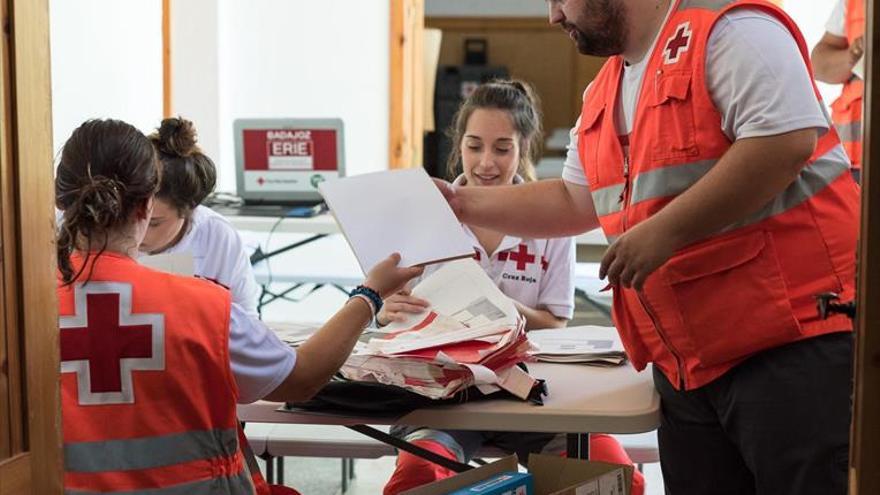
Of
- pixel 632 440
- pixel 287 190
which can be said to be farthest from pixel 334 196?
pixel 287 190

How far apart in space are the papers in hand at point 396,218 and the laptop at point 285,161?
2.37 metres

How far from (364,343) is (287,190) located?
95.7 inches

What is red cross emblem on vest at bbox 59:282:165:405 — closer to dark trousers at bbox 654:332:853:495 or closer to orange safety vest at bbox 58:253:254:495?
orange safety vest at bbox 58:253:254:495

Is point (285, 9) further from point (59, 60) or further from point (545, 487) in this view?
point (545, 487)

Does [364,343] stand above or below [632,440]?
above

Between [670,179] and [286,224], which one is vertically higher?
[670,179]

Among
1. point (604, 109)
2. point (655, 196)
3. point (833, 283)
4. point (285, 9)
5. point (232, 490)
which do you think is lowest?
point (232, 490)

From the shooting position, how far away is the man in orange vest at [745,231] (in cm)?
169

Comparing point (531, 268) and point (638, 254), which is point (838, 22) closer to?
point (531, 268)

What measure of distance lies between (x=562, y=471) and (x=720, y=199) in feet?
1.88

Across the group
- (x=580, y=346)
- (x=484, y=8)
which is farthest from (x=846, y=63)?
(x=484, y=8)

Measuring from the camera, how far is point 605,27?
190 cm

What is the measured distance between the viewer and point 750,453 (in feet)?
5.88

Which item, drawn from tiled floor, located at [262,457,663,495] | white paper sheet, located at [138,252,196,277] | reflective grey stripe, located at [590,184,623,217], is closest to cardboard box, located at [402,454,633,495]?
reflective grey stripe, located at [590,184,623,217]
